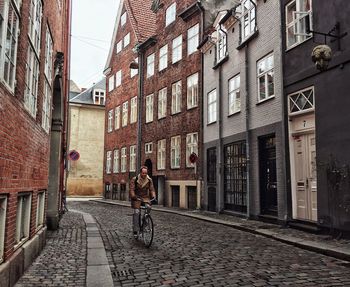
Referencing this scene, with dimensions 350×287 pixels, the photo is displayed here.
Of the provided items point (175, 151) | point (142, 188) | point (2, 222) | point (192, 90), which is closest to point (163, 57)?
point (192, 90)

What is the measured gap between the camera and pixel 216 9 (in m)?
20.8

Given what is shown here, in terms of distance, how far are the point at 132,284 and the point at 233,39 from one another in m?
13.4

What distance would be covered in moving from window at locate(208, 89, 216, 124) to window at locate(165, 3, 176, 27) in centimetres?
749

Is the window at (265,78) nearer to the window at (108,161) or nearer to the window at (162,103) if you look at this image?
the window at (162,103)

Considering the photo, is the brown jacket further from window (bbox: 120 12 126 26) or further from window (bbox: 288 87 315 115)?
window (bbox: 120 12 126 26)

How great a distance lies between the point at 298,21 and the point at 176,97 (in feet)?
38.7

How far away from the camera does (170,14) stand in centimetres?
2478

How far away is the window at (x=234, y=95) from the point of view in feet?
52.9

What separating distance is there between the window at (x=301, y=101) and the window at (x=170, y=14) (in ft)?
46.5

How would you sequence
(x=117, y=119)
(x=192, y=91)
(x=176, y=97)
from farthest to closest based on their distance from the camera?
(x=117, y=119), (x=176, y=97), (x=192, y=91)

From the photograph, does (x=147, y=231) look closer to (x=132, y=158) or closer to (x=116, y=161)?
(x=132, y=158)

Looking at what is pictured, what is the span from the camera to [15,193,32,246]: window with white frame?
6.18 meters

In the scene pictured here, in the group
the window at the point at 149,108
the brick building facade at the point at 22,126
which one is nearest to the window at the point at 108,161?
the window at the point at 149,108

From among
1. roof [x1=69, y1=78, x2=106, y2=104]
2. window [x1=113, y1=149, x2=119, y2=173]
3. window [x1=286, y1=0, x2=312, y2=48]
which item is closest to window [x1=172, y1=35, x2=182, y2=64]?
window [x1=113, y1=149, x2=119, y2=173]
